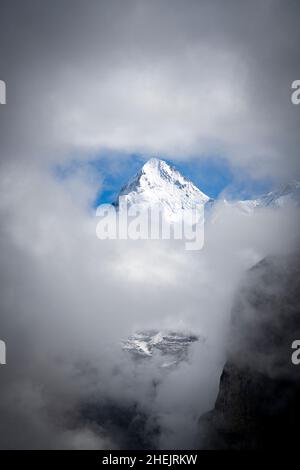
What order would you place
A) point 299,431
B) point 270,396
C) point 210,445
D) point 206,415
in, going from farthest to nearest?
point 206,415 < point 210,445 < point 270,396 < point 299,431

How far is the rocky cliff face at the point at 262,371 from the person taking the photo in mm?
121375

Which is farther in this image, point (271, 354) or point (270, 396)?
point (271, 354)

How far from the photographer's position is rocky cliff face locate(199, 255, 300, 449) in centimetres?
12138

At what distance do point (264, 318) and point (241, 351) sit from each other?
60.0 ft

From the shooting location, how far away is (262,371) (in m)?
134

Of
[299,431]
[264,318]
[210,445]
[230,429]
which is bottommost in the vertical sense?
[210,445]

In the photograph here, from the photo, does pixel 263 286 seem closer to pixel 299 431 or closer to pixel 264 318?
pixel 264 318

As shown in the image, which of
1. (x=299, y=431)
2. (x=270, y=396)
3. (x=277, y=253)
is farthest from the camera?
(x=277, y=253)

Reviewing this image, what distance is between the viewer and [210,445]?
14750 cm
